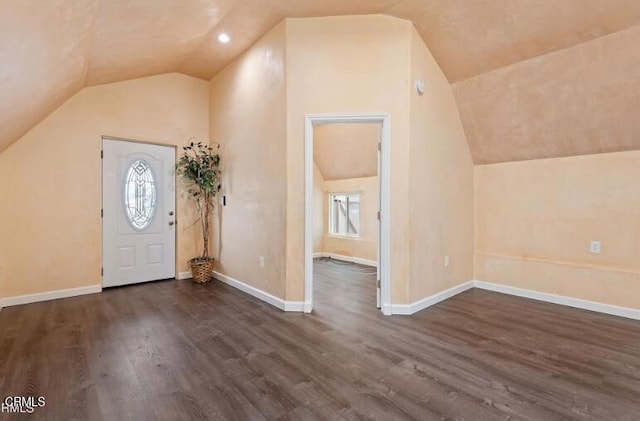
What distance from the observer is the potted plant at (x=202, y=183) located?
4621mm

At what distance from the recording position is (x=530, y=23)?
2930 millimetres

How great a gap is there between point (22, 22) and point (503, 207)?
4795 millimetres

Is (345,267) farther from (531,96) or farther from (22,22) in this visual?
(22,22)

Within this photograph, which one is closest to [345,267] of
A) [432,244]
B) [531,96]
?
[432,244]

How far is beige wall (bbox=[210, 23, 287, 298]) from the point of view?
3516 millimetres

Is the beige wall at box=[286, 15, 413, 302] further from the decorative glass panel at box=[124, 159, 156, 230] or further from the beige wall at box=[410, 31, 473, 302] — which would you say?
the decorative glass panel at box=[124, 159, 156, 230]

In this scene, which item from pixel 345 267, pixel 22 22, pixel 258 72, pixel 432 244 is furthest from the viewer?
pixel 345 267

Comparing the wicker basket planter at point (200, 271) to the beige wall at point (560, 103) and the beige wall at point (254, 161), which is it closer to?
the beige wall at point (254, 161)

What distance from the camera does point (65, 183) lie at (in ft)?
12.8

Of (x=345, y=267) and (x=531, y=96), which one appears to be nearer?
(x=531, y=96)

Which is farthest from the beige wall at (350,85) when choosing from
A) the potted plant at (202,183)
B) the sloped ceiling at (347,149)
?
the sloped ceiling at (347,149)

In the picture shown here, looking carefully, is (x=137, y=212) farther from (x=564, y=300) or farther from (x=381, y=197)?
(x=564, y=300)

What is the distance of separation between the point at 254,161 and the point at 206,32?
1.50 metres

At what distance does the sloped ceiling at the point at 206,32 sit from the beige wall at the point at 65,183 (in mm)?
267
